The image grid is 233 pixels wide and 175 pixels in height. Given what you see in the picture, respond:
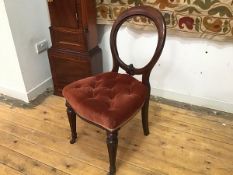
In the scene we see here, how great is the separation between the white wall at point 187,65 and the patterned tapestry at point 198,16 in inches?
4.4

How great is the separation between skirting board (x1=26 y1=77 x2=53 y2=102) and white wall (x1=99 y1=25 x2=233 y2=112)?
0.60m

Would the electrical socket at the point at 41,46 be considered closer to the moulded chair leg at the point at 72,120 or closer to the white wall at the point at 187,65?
the white wall at the point at 187,65

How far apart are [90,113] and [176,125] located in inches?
31.3

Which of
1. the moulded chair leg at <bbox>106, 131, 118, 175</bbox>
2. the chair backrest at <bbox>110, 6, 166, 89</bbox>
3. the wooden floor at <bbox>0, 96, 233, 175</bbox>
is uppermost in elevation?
the chair backrest at <bbox>110, 6, 166, 89</bbox>

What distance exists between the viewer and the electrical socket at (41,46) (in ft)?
7.80

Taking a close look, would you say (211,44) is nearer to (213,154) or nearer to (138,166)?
(213,154)

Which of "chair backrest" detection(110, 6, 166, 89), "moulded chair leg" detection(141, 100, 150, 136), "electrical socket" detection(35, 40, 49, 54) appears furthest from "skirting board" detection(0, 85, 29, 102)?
"moulded chair leg" detection(141, 100, 150, 136)

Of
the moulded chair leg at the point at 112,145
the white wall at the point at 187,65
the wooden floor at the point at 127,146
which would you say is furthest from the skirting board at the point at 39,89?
the moulded chair leg at the point at 112,145

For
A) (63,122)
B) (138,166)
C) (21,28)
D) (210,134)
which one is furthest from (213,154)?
(21,28)

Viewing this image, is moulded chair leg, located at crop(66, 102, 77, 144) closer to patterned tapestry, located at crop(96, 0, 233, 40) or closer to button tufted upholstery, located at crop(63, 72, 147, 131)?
button tufted upholstery, located at crop(63, 72, 147, 131)

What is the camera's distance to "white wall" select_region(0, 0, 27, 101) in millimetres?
2113

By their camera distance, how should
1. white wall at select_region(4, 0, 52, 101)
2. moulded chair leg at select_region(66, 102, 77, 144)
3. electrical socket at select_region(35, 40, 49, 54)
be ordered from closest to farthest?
moulded chair leg at select_region(66, 102, 77, 144) → white wall at select_region(4, 0, 52, 101) → electrical socket at select_region(35, 40, 49, 54)

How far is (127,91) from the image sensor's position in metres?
1.70

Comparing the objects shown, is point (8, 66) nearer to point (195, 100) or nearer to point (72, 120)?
point (72, 120)
